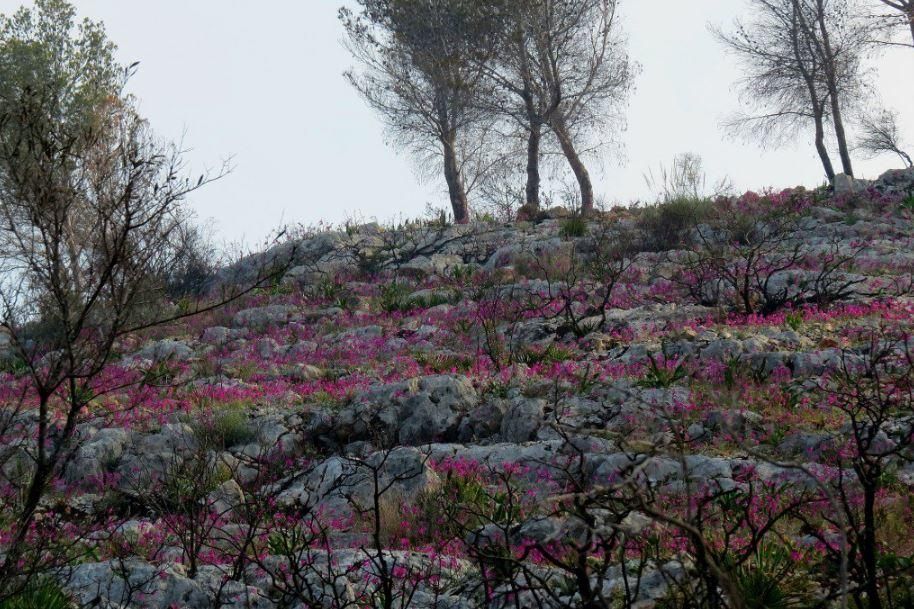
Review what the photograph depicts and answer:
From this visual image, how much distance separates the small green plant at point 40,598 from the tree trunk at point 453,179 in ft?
72.5

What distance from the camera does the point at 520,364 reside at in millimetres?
10609

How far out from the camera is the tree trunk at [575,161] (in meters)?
24.7

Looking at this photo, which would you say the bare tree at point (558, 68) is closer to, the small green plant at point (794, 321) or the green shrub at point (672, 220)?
the green shrub at point (672, 220)

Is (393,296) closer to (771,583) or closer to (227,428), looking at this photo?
(227,428)

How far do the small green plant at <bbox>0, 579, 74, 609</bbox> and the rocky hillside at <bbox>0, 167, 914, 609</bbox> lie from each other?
0.22 meters

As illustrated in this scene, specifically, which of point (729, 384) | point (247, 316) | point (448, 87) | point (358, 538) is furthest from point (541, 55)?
point (358, 538)

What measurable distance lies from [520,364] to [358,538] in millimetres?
4709

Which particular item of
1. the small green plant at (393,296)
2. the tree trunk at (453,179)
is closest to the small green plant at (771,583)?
the small green plant at (393,296)

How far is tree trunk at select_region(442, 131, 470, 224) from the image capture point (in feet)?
86.6

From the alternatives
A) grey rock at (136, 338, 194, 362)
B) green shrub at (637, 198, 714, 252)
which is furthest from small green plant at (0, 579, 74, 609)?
green shrub at (637, 198, 714, 252)

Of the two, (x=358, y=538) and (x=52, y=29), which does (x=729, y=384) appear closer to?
(x=358, y=538)

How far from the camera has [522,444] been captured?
777cm

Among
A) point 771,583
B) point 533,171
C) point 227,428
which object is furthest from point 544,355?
point 533,171

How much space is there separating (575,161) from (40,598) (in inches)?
884
